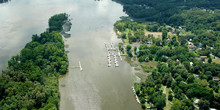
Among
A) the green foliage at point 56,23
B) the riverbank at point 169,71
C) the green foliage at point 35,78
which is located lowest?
the riverbank at point 169,71

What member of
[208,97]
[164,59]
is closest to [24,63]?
[164,59]

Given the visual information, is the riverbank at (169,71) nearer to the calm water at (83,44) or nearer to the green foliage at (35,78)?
the calm water at (83,44)

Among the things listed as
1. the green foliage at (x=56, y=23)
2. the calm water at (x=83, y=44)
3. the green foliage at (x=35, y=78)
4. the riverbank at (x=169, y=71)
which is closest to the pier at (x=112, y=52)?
the calm water at (x=83, y=44)

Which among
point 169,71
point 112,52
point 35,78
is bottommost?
point 169,71

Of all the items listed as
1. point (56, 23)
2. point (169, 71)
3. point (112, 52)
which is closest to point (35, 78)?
point (112, 52)

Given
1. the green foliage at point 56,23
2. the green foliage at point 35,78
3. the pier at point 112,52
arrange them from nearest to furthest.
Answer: the green foliage at point 35,78 < the pier at point 112,52 < the green foliage at point 56,23

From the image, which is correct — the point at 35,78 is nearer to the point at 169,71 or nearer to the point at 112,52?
the point at 112,52
